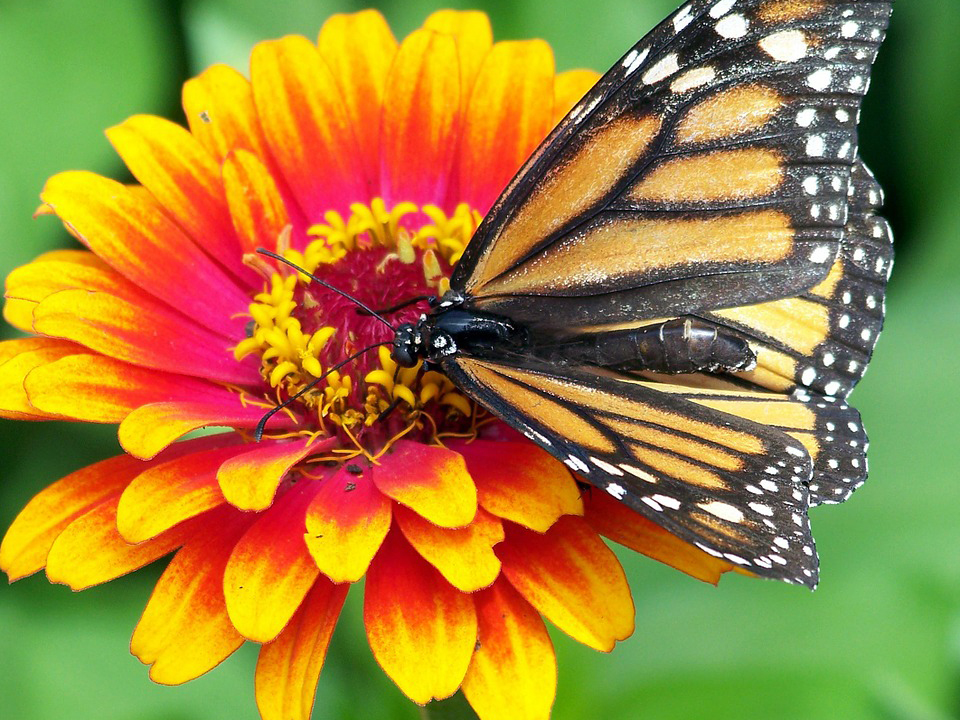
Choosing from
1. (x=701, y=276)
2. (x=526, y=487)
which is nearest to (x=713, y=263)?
(x=701, y=276)

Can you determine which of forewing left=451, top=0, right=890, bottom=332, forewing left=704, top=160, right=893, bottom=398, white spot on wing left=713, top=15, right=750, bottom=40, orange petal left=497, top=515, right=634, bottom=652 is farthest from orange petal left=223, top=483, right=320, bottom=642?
white spot on wing left=713, top=15, right=750, bottom=40

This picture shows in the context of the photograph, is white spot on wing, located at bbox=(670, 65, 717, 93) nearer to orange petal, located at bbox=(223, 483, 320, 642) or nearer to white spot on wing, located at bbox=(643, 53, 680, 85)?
white spot on wing, located at bbox=(643, 53, 680, 85)

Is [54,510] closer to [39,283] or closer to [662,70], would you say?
[39,283]

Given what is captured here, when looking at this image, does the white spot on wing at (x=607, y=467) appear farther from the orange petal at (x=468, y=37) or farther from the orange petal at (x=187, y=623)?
the orange petal at (x=468, y=37)

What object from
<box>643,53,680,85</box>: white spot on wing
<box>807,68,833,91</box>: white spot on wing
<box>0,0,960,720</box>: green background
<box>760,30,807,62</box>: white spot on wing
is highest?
<box>760,30,807,62</box>: white spot on wing

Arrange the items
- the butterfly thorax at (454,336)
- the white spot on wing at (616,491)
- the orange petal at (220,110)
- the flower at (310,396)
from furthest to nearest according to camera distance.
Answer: the orange petal at (220,110), the butterfly thorax at (454,336), the flower at (310,396), the white spot on wing at (616,491)

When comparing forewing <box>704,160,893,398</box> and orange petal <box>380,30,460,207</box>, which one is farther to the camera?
orange petal <box>380,30,460,207</box>

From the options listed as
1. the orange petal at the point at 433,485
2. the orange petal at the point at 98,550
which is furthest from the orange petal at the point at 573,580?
the orange petal at the point at 98,550
